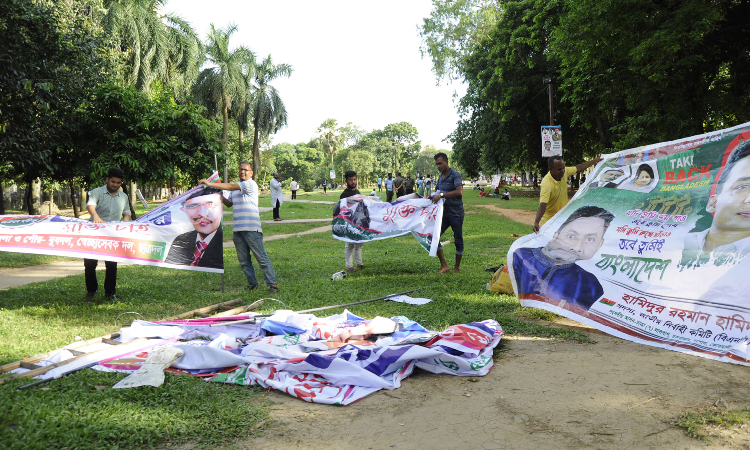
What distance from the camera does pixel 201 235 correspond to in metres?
7.39

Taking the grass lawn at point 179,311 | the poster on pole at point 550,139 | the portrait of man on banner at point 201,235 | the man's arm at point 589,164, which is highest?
the poster on pole at point 550,139

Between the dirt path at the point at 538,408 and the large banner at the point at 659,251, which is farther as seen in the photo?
the large banner at the point at 659,251

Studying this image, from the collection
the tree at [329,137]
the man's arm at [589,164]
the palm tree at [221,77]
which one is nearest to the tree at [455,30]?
the palm tree at [221,77]

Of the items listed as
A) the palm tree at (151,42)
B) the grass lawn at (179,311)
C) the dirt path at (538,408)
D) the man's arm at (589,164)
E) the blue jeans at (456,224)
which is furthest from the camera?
the palm tree at (151,42)

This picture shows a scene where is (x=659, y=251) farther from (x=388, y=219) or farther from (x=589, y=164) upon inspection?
(x=388, y=219)

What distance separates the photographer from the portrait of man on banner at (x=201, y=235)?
7199 millimetres

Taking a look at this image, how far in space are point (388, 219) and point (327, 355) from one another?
4790 mm

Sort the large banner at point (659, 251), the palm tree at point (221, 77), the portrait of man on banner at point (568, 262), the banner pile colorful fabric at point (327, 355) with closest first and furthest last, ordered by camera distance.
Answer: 1. the banner pile colorful fabric at point (327, 355)
2. the large banner at point (659, 251)
3. the portrait of man on banner at point (568, 262)
4. the palm tree at point (221, 77)

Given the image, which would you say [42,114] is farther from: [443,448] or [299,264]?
[443,448]

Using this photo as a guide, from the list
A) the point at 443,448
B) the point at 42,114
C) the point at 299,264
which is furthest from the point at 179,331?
the point at 42,114

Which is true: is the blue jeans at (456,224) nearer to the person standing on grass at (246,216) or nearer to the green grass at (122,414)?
the person standing on grass at (246,216)

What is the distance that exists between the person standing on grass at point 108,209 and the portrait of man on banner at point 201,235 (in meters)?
0.83

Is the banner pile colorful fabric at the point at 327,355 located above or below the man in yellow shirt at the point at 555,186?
below

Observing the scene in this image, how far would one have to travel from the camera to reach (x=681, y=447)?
300 cm
